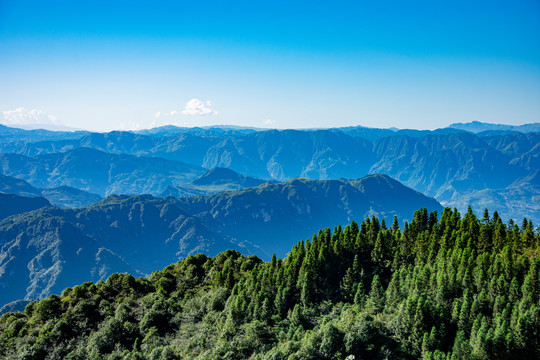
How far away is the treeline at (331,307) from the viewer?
216 feet

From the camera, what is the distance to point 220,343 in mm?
75250

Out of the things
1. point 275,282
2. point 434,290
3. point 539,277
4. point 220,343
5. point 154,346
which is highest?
point 539,277

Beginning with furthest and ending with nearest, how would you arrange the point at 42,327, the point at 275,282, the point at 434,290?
the point at 275,282 < the point at 42,327 < the point at 434,290

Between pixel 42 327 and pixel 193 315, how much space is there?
124ft

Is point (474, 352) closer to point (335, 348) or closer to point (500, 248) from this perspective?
point (335, 348)

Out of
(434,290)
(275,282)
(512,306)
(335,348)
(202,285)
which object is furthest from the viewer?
(202,285)

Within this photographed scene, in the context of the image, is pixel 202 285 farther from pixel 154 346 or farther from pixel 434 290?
pixel 434 290

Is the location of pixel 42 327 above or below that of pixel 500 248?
below

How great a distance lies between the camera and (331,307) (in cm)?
8938

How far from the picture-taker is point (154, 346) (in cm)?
8106

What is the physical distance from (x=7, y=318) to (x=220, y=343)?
71.0 m

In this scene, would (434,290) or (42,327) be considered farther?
(42,327)

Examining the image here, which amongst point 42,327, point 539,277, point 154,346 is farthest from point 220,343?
point 539,277

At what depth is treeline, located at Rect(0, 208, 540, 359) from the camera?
65.8 m
